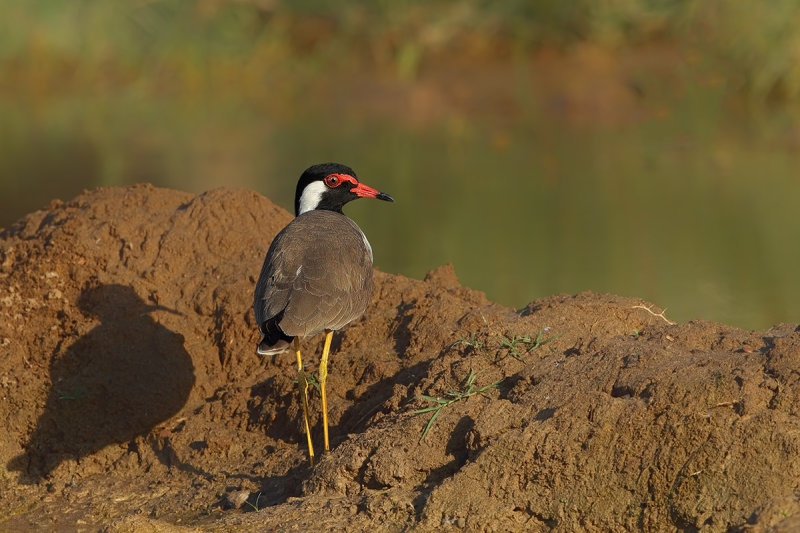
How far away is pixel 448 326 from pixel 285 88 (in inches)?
542

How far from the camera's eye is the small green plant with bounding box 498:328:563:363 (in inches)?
214

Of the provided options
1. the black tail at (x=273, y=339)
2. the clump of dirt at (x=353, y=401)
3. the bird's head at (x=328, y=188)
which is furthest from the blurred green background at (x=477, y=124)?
the black tail at (x=273, y=339)

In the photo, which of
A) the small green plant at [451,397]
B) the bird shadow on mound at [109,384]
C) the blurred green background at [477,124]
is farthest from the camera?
the blurred green background at [477,124]

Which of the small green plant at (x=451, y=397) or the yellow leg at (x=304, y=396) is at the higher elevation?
the small green plant at (x=451, y=397)

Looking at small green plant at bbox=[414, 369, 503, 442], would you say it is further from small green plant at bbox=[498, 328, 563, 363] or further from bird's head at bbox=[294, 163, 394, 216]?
bird's head at bbox=[294, 163, 394, 216]

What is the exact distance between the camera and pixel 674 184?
43.1ft

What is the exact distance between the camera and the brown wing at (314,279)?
5430 mm

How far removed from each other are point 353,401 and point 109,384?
4.56 feet

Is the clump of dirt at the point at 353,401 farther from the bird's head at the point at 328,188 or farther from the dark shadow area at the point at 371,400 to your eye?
the bird's head at the point at 328,188

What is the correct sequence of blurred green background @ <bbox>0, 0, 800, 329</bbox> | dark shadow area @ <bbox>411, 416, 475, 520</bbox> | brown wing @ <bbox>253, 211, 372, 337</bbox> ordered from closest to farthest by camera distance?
dark shadow area @ <bbox>411, 416, 475, 520</bbox> < brown wing @ <bbox>253, 211, 372, 337</bbox> < blurred green background @ <bbox>0, 0, 800, 329</bbox>

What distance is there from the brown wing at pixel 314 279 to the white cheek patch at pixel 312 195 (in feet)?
1.83

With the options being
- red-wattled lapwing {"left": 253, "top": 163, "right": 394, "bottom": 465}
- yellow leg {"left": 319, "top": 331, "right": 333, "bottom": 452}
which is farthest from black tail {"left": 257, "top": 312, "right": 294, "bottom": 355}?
yellow leg {"left": 319, "top": 331, "right": 333, "bottom": 452}

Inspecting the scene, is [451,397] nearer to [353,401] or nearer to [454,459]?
[454,459]

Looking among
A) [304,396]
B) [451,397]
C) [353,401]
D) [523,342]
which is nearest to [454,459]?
[451,397]
